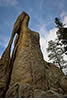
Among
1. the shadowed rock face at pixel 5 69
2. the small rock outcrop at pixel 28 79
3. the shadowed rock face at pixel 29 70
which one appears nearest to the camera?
the small rock outcrop at pixel 28 79

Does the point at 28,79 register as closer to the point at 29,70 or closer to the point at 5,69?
the point at 29,70

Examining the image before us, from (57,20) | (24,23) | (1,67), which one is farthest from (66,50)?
(1,67)

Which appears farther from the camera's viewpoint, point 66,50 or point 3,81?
point 66,50

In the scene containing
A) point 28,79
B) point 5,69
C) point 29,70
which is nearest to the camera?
point 28,79

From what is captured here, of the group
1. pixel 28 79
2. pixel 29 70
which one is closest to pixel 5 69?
pixel 29 70

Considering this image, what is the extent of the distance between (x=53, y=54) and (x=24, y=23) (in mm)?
13960

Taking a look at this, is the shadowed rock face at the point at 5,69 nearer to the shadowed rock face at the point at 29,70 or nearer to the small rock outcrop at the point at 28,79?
the small rock outcrop at the point at 28,79

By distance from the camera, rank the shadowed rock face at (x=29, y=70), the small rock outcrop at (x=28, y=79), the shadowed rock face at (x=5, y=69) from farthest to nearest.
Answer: the shadowed rock face at (x=5, y=69) < the shadowed rock face at (x=29, y=70) < the small rock outcrop at (x=28, y=79)

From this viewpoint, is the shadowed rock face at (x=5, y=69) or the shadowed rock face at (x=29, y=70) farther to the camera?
the shadowed rock face at (x=5, y=69)

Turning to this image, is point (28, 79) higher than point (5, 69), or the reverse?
point (5, 69)

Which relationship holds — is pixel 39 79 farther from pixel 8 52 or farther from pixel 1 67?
pixel 8 52

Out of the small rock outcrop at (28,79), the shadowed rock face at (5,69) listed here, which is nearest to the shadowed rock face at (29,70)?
the small rock outcrop at (28,79)

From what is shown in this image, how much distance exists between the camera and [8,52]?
913 cm

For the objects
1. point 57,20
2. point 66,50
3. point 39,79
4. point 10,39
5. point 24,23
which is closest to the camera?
point 39,79
